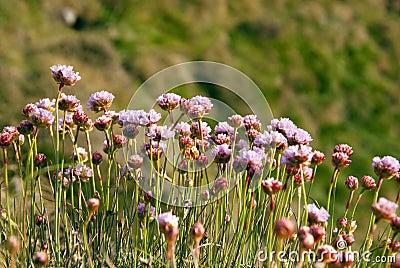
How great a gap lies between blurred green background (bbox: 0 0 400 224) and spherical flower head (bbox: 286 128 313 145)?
22.2 feet

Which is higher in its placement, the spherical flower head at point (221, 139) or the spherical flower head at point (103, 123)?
the spherical flower head at point (103, 123)

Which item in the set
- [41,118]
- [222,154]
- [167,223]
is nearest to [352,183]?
[222,154]

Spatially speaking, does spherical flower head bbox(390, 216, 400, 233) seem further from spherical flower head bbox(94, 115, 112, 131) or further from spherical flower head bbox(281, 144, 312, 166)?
→ spherical flower head bbox(94, 115, 112, 131)

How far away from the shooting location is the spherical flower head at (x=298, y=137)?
7.26 ft

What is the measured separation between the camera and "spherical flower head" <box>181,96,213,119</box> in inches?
92.5

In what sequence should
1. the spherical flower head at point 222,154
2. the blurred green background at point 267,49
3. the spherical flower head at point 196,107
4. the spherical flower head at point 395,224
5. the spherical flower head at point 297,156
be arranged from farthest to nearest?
the blurred green background at point 267,49
the spherical flower head at point 196,107
the spherical flower head at point 222,154
the spherical flower head at point 297,156
the spherical flower head at point 395,224

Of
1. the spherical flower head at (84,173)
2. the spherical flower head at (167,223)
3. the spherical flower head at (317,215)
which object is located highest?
the spherical flower head at (84,173)

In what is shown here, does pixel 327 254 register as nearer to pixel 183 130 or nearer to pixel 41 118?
pixel 183 130

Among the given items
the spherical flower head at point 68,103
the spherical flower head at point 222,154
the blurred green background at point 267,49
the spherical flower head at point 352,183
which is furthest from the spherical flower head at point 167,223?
the blurred green background at point 267,49

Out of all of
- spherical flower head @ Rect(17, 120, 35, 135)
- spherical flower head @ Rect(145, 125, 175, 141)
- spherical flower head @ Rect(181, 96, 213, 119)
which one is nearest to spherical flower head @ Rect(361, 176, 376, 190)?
spherical flower head @ Rect(181, 96, 213, 119)

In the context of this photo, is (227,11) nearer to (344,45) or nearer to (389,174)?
(344,45)

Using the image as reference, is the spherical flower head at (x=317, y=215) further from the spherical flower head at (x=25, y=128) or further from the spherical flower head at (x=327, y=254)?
the spherical flower head at (x=25, y=128)

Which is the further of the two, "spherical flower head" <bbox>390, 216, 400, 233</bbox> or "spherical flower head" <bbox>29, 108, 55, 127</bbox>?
"spherical flower head" <bbox>29, 108, 55, 127</bbox>

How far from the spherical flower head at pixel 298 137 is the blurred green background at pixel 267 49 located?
675 cm
